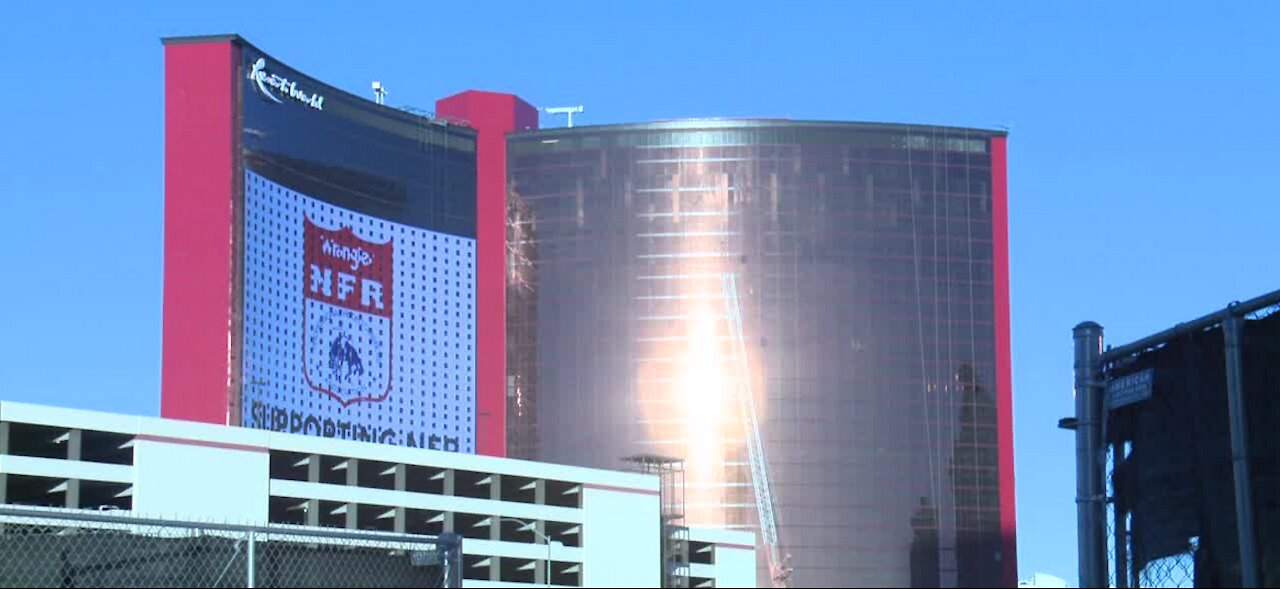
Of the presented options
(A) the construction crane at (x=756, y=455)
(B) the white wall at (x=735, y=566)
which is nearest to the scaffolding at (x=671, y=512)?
(B) the white wall at (x=735, y=566)

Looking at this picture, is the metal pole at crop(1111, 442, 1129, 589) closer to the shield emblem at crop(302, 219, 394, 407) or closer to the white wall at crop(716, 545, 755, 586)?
the white wall at crop(716, 545, 755, 586)

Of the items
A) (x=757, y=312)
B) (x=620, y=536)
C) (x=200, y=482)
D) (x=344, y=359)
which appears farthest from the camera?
(x=757, y=312)

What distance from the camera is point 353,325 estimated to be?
452 ft

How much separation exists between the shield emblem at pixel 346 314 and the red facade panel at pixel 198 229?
806cm

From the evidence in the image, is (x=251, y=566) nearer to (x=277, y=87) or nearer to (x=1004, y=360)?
(x=277, y=87)

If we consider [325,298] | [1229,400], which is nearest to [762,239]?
[325,298]

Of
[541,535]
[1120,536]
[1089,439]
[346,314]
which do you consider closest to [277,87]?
[346,314]

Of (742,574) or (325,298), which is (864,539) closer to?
(742,574)

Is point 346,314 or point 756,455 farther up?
point 346,314

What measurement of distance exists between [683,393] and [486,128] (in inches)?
967

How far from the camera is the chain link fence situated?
18.3 meters

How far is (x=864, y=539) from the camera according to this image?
492ft

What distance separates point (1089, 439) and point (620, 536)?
92858 mm

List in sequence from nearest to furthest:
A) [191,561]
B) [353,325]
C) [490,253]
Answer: [191,561]
[353,325]
[490,253]
